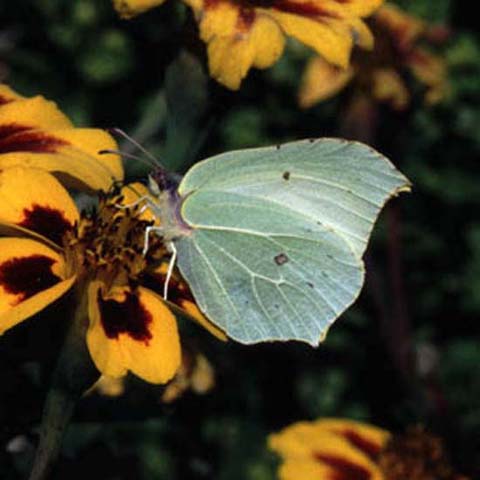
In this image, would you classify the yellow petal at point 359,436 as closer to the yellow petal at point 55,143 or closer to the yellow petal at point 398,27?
the yellow petal at point 55,143

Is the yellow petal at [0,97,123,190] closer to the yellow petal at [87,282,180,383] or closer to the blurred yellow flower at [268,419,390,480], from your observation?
the yellow petal at [87,282,180,383]

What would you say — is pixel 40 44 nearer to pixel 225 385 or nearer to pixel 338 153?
pixel 225 385

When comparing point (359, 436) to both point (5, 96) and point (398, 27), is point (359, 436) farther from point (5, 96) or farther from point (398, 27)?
point (398, 27)

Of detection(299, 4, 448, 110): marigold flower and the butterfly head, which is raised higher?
the butterfly head

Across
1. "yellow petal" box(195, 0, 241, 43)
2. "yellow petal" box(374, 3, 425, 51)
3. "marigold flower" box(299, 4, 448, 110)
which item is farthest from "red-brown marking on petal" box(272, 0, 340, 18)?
"yellow petal" box(374, 3, 425, 51)

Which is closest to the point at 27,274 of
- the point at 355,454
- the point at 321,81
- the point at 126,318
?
the point at 126,318

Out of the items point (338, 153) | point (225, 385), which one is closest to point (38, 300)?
point (338, 153)

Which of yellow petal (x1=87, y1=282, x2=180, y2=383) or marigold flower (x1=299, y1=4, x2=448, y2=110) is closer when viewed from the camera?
yellow petal (x1=87, y1=282, x2=180, y2=383)

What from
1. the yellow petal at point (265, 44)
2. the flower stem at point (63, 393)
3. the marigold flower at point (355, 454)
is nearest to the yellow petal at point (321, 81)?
the marigold flower at point (355, 454)
